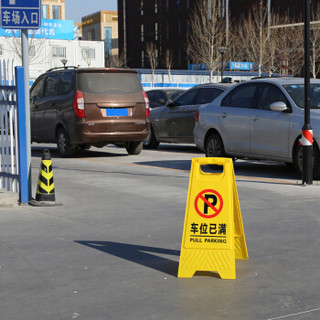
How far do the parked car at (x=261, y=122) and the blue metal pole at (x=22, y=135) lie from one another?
171 inches

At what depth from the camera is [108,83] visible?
609 inches

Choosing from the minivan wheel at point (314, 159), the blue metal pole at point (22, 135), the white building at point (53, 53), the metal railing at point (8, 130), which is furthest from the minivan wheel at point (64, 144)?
the white building at point (53, 53)

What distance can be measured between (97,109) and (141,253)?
9.14m

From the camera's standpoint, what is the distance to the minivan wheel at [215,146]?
43.0 ft

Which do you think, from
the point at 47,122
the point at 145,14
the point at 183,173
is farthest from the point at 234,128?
the point at 145,14

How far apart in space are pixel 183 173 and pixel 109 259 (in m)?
6.52

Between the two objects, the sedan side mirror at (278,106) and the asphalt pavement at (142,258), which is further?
the sedan side mirror at (278,106)

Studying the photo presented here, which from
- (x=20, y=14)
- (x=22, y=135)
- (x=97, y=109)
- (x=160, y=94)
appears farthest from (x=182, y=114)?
(x=22, y=135)

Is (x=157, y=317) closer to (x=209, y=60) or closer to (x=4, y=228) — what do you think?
(x=4, y=228)

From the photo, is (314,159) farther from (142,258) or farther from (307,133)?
(142,258)

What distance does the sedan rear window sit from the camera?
1165 centimetres

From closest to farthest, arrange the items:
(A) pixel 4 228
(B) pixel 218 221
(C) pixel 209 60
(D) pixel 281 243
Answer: (B) pixel 218 221 < (D) pixel 281 243 < (A) pixel 4 228 < (C) pixel 209 60

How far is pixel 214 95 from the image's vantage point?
54.4 ft

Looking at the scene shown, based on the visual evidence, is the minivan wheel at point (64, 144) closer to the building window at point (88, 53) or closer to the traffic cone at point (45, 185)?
the traffic cone at point (45, 185)
